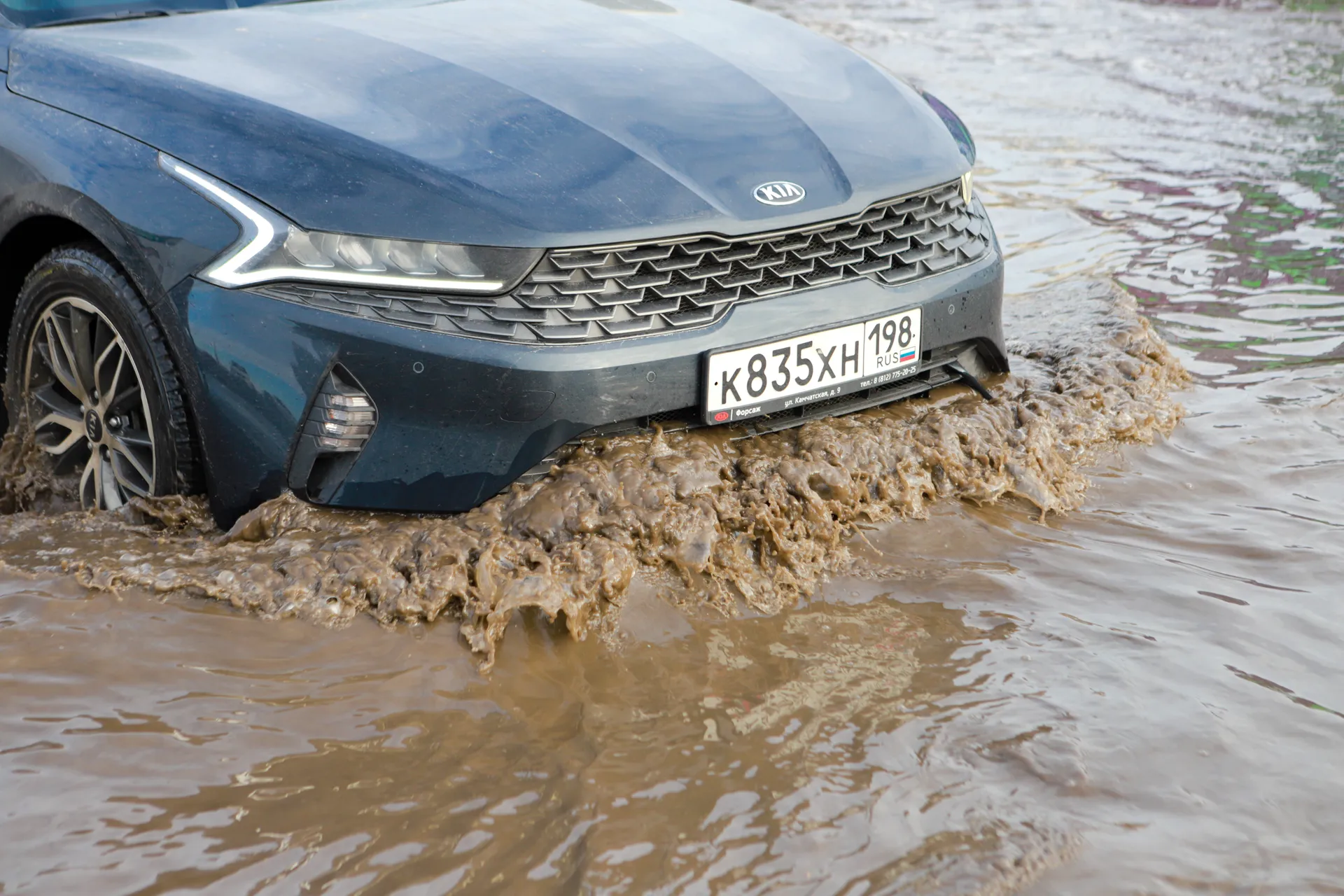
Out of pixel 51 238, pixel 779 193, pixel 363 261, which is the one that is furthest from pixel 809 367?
pixel 51 238

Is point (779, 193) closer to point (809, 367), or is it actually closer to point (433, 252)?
point (809, 367)

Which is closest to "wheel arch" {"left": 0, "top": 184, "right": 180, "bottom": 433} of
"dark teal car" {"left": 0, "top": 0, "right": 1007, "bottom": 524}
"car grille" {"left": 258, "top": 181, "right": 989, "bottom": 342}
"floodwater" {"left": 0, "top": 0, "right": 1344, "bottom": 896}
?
"dark teal car" {"left": 0, "top": 0, "right": 1007, "bottom": 524}

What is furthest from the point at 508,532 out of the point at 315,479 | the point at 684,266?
the point at 684,266

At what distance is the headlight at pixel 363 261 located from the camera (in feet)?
9.14

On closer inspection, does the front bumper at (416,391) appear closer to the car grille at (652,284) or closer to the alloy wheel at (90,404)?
the car grille at (652,284)

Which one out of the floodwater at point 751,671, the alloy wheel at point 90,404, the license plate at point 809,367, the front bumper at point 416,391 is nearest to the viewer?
the floodwater at point 751,671

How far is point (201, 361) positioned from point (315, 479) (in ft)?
→ 1.17

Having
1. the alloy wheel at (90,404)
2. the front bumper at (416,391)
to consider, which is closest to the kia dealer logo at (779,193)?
the front bumper at (416,391)

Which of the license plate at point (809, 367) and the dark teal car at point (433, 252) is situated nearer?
the dark teal car at point (433, 252)

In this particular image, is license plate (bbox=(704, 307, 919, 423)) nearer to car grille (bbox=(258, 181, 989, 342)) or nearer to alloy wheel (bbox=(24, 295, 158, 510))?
car grille (bbox=(258, 181, 989, 342))

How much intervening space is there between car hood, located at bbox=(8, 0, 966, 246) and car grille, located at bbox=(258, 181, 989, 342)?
0.06m

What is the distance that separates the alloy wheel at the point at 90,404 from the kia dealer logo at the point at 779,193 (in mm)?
1479

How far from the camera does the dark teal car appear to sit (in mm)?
2799

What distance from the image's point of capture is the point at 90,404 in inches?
131
